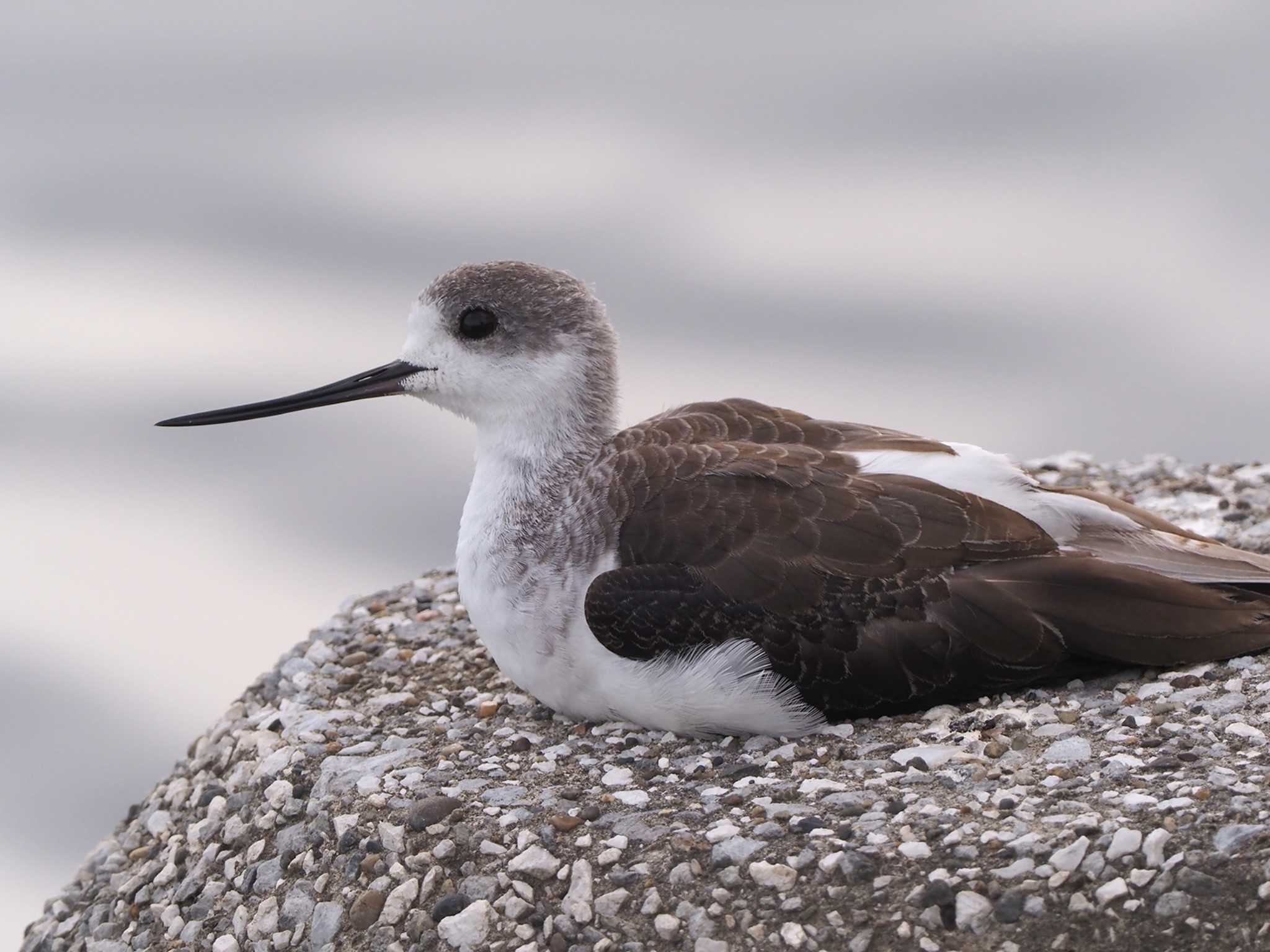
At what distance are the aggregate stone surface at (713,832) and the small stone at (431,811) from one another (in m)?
0.01

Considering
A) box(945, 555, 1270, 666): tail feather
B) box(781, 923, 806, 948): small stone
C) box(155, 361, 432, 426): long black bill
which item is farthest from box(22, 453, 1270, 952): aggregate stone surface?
box(155, 361, 432, 426): long black bill

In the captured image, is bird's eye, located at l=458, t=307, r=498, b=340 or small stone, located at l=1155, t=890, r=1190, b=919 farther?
bird's eye, located at l=458, t=307, r=498, b=340

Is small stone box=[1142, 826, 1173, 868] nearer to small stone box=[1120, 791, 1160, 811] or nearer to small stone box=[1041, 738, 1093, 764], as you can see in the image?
small stone box=[1120, 791, 1160, 811]

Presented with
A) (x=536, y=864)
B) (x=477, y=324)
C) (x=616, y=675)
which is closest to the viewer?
(x=536, y=864)

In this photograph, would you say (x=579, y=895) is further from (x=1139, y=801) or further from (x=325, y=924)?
(x=1139, y=801)

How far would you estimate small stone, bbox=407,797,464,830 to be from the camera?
5.87 m

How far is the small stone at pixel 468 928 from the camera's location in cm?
546

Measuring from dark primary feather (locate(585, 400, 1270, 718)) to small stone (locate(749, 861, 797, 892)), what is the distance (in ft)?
3.11

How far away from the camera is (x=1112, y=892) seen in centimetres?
491

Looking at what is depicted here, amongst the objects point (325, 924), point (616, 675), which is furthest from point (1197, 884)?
point (325, 924)

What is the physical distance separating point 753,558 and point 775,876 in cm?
131

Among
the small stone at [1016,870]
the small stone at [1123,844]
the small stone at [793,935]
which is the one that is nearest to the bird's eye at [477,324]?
the small stone at [793,935]

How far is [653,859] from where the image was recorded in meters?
5.44

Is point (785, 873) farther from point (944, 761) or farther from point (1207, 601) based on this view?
point (1207, 601)
